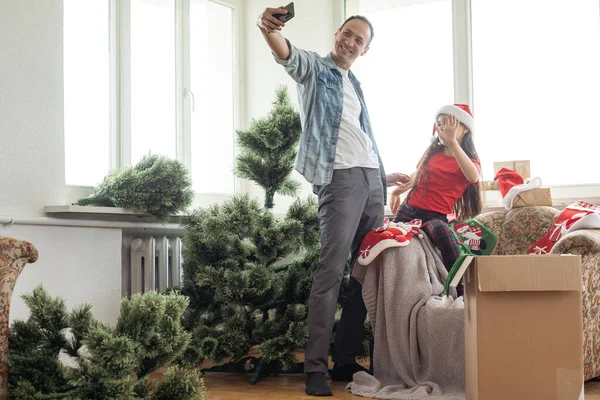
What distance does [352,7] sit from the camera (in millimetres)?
4047

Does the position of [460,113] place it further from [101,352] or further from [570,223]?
[101,352]

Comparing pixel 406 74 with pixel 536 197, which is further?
pixel 406 74

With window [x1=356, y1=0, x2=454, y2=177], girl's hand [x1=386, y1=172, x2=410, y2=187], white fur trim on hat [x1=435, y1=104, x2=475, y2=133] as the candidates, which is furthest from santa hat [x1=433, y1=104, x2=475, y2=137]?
window [x1=356, y1=0, x2=454, y2=177]

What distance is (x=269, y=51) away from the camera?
4176 mm

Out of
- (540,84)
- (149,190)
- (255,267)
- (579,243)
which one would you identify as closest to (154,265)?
(149,190)

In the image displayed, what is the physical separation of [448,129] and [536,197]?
53 cm

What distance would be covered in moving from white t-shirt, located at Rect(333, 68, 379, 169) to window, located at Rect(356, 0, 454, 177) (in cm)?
90

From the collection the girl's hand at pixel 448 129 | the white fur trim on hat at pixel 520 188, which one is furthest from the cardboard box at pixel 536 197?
the girl's hand at pixel 448 129

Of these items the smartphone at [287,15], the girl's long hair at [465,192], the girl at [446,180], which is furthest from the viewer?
the girl's long hair at [465,192]

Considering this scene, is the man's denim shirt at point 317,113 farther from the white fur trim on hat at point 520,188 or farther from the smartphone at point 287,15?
the white fur trim on hat at point 520,188

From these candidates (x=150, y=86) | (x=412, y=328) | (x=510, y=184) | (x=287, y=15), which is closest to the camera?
(x=287, y=15)

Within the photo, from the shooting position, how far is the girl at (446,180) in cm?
292

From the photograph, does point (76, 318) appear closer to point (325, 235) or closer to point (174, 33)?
point (325, 235)

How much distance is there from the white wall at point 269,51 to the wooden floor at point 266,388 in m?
1.19
